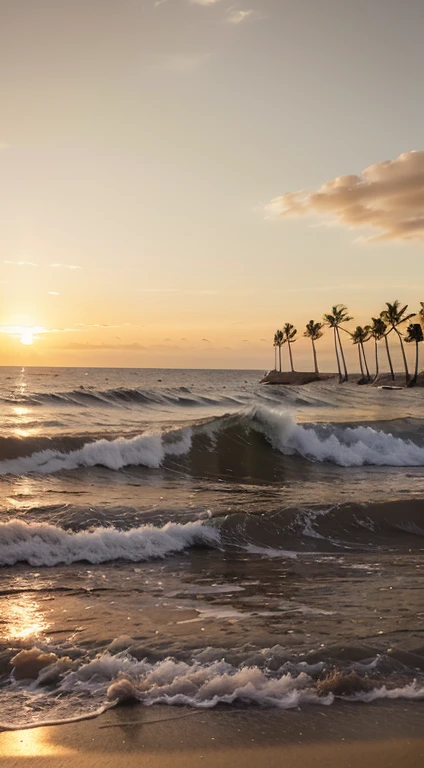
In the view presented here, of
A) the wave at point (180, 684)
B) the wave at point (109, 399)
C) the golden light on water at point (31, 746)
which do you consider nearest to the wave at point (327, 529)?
the wave at point (180, 684)

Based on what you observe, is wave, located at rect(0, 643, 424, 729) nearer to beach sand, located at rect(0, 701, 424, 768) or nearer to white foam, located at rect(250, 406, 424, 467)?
beach sand, located at rect(0, 701, 424, 768)

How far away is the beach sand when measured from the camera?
4.23 metres

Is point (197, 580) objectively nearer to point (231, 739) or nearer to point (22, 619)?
point (22, 619)

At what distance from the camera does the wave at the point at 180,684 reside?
5.14 meters

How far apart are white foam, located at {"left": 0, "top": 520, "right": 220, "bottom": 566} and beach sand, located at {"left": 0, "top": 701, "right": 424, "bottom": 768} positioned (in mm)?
5442

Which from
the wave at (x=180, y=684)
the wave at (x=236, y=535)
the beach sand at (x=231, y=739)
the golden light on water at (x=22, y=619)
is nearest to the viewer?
the beach sand at (x=231, y=739)

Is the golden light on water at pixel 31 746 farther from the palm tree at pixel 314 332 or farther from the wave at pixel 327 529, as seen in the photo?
the palm tree at pixel 314 332

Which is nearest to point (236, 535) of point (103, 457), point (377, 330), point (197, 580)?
point (197, 580)

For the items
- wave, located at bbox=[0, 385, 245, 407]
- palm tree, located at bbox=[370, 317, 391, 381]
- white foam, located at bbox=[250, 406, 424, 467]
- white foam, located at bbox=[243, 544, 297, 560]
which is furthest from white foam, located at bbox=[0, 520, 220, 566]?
palm tree, located at bbox=[370, 317, 391, 381]

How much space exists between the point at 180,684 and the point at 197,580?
3.80 meters

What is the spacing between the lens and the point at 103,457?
20844 mm

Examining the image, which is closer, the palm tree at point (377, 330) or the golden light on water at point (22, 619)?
the golden light on water at point (22, 619)

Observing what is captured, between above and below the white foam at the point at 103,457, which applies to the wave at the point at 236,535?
below

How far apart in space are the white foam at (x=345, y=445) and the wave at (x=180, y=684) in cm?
1835
